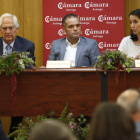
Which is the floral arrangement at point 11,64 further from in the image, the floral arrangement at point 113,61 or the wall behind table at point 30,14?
the wall behind table at point 30,14

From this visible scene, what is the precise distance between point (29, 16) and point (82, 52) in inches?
64.5

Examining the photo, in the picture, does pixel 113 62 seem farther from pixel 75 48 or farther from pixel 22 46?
pixel 22 46

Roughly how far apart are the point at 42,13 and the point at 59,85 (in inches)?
88.8

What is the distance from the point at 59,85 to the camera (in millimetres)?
3727

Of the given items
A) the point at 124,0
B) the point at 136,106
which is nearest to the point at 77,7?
the point at 124,0

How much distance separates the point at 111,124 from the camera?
117 centimetres

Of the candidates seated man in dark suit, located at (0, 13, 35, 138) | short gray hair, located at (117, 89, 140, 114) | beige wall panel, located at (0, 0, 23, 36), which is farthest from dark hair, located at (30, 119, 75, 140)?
beige wall panel, located at (0, 0, 23, 36)

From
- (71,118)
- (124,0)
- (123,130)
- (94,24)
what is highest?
(124,0)

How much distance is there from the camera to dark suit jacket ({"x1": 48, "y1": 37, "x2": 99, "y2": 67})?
4.43 m

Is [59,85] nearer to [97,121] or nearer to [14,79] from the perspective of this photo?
[14,79]

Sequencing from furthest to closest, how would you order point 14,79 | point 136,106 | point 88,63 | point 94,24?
point 94,24
point 88,63
point 14,79
point 136,106

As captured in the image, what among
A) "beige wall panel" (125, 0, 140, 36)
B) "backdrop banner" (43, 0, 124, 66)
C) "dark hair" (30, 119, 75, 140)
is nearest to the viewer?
"dark hair" (30, 119, 75, 140)

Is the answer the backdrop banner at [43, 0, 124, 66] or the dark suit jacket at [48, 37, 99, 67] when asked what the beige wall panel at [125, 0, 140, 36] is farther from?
the dark suit jacket at [48, 37, 99, 67]

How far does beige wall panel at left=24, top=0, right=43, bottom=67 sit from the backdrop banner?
0.22m
